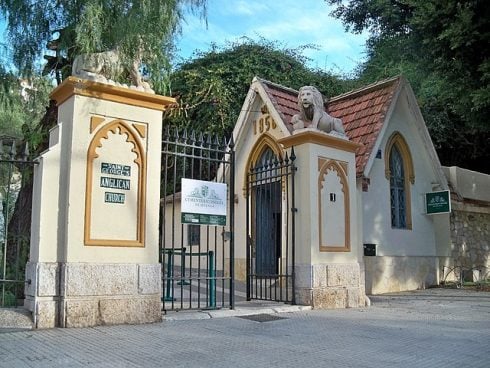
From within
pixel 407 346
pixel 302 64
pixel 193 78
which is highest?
pixel 302 64

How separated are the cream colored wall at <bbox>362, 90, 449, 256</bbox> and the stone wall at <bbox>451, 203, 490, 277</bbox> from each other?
727mm

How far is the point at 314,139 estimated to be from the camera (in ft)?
32.3

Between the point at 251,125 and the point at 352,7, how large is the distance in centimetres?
763

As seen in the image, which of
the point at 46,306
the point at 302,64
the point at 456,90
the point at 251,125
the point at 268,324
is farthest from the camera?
the point at 302,64

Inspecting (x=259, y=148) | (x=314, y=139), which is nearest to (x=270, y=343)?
(x=314, y=139)

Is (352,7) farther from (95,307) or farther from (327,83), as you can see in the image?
(95,307)

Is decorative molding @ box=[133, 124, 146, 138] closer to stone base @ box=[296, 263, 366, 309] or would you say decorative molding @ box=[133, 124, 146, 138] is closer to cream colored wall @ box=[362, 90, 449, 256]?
stone base @ box=[296, 263, 366, 309]

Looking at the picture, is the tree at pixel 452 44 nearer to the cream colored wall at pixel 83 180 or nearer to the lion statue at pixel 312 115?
the lion statue at pixel 312 115

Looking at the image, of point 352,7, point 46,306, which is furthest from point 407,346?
point 352,7

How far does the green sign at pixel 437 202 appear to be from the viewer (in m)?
14.9

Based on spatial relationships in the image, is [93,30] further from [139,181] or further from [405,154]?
[405,154]

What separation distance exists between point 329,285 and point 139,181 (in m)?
4.22

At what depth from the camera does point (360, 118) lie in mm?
14727

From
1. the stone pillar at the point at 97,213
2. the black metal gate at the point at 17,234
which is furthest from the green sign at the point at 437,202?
the black metal gate at the point at 17,234
